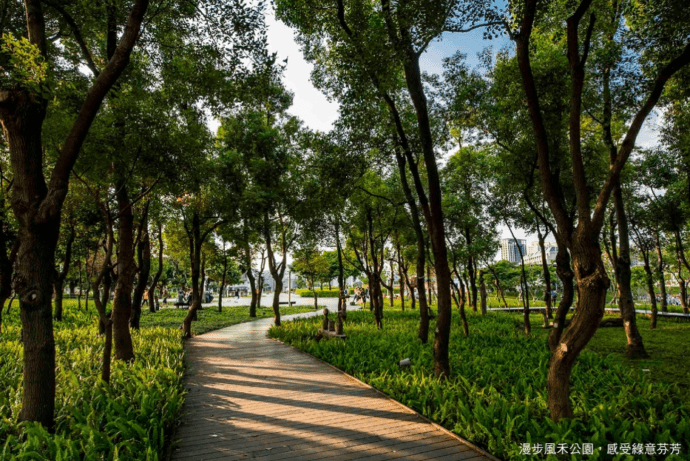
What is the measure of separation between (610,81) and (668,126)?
772 centimetres

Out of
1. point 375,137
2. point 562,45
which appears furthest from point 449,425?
point 562,45

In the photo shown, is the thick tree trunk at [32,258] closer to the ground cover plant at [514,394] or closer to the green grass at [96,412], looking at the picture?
the green grass at [96,412]

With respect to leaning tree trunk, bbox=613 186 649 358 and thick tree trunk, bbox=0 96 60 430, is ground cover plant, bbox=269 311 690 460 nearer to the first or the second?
leaning tree trunk, bbox=613 186 649 358

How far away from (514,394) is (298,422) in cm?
337

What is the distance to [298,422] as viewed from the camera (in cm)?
527

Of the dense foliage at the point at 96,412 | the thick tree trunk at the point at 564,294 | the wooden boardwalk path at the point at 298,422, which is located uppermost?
the thick tree trunk at the point at 564,294

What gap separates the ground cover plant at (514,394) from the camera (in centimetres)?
432

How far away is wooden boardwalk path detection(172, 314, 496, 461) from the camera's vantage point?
170 inches

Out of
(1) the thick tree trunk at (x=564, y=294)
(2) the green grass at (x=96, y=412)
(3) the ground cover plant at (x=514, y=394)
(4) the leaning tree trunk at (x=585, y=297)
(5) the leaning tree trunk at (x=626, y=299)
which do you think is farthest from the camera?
(5) the leaning tree trunk at (x=626, y=299)

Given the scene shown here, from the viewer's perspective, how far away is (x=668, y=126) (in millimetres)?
14172

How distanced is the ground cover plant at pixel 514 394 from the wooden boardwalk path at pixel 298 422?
1.10 feet

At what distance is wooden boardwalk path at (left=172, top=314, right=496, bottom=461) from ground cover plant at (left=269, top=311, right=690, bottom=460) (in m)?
0.34

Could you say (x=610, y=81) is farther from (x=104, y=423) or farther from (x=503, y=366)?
(x=104, y=423)

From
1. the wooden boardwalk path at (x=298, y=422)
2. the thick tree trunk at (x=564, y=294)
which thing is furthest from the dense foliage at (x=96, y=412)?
the thick tree trunk at (x=564, y=294)
